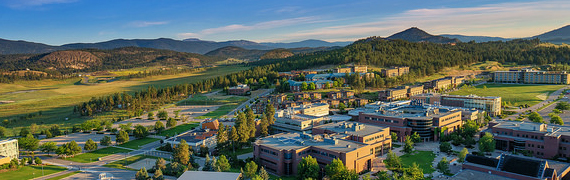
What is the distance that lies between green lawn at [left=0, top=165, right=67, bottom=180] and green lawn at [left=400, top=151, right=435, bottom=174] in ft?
105

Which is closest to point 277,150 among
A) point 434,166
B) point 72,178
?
point 434,166

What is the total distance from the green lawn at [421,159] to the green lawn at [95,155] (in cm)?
2926

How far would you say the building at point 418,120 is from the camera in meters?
44.9

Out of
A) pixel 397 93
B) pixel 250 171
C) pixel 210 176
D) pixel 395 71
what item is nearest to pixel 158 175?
pixel 210 176

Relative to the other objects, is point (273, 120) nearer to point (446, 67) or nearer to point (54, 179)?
point (54, 179)

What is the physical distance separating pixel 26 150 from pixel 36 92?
6478 cm

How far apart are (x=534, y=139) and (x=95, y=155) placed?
44.5 m

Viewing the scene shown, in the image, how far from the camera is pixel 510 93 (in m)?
79.4

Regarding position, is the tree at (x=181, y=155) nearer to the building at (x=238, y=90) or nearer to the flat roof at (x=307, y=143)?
the flat roof at (x=307, y=143)

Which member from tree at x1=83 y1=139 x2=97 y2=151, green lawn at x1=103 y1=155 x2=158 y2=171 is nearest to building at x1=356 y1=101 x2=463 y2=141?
green lawn at x1=103 y1=155 x2=158 y2=171

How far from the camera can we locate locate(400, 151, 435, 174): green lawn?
34594mm

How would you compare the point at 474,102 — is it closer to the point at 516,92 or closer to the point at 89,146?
the point at 516,92

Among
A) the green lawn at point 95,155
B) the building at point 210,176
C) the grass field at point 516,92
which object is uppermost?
the grass field at point 516,92

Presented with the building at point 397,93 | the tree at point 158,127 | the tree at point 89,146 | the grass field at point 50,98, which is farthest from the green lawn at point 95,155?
the building at point 397,93
